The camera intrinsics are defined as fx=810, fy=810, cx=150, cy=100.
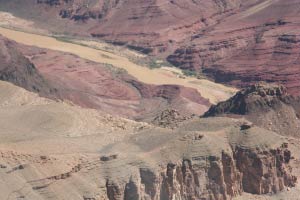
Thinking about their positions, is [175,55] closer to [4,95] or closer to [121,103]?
[121,103]

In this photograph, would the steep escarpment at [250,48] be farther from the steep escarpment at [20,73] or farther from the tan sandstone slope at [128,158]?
the tan sandstone slope at [128,158]

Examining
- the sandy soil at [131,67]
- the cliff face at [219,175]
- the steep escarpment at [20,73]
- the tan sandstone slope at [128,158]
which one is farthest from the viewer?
the sandy soil at [131,67]

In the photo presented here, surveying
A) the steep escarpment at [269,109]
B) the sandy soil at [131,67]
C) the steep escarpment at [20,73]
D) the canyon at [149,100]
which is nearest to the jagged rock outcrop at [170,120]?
the canyon at [149,100]

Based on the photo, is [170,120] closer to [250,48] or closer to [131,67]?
[131,67]

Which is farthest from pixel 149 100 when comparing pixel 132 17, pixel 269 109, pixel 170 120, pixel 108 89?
pixel 132 17

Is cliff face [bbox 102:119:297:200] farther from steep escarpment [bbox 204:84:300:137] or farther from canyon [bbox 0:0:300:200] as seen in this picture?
steep escarpment [bbox 204:84:300:137]

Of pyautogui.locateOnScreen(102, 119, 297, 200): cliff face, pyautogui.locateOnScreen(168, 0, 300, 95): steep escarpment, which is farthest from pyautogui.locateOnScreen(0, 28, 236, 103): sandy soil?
pyautogui.locateOnScreen(102, 119, 297, 200): cliff face

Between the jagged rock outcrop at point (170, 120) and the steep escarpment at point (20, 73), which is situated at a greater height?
the jagged rock outcrop at point (170, 120)
